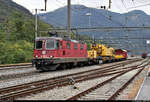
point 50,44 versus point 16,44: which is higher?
point 50,44

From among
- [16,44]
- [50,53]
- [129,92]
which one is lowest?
[129,92]

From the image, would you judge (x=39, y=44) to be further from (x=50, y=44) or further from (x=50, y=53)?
→ (x=50, y=53)

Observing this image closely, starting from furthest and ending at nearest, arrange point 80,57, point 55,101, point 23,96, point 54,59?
point 80,57
point 54,59
point 23,96
point 55,101

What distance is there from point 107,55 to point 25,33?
26115mm

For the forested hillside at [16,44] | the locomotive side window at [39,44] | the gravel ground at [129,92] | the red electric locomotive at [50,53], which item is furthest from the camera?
the forested hillside at [16,44]

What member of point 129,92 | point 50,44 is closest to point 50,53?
point 50,44

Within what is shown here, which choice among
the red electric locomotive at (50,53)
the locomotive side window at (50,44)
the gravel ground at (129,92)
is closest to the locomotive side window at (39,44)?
the red electric locomotive at (50,53)

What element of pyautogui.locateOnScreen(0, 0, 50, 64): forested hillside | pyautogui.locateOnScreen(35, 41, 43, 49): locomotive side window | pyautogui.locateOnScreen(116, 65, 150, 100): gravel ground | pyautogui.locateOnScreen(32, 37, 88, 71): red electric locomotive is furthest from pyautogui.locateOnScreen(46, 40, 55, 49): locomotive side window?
pyautogui.locateOnScreen(0, 0, 50, 64): forested hillside

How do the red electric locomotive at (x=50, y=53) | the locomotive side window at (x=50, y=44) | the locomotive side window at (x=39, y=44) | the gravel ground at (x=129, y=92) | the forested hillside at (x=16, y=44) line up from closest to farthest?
the gravel ground at (x=129, y=92)
the red electric locomotive at (x=50, y=53)
the locomotive side window at (x=50, y=44)
the locomotive side window at (x=39, y=44)
the forested hillside at (x=16, y=44)

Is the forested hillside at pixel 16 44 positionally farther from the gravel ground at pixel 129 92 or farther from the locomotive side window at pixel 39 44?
the gravel ground at pixel 129 92

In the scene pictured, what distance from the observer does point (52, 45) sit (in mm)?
21906

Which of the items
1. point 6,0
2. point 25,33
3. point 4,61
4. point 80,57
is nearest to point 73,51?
point 80,57

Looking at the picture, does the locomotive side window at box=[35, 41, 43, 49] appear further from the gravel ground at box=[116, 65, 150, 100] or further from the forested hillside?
the forested hillside

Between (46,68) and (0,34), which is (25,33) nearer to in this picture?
(0,34)
